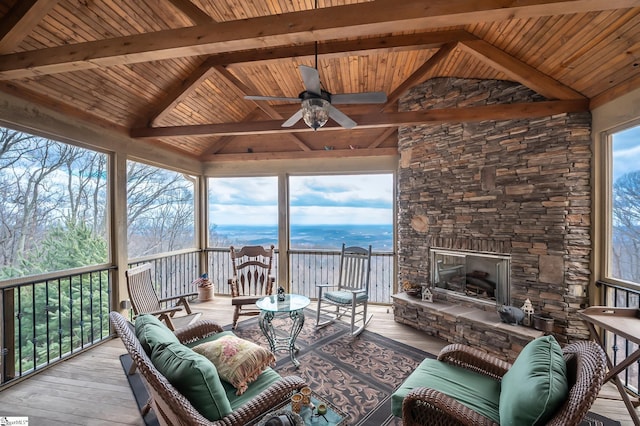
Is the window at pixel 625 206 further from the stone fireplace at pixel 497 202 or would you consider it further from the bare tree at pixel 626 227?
the stone fireplace at pixel 497 202

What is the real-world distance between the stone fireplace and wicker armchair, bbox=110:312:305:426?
2.71 meters

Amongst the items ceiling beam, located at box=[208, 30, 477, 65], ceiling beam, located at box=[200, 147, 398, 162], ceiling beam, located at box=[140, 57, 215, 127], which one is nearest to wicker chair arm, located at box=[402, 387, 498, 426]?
ceiling beam, located at box=[208, 30, 477, 65]

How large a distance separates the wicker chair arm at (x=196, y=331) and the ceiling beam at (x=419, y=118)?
2498 millimetres

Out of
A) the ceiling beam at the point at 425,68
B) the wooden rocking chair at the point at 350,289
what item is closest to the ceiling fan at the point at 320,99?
the ceiling beam at the point at 425,68

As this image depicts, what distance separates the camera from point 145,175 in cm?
470

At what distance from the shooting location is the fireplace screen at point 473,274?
3471mm

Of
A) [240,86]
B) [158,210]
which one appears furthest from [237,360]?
[158,210]

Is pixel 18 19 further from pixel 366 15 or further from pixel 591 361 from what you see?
pixel 591 361

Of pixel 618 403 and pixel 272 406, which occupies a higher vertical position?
pixel 272 406

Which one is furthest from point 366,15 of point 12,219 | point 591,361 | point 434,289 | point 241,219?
point 241,219

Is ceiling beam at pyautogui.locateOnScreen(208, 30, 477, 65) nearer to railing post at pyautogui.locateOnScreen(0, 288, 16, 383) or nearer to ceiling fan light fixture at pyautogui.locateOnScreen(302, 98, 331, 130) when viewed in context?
ceiling fan light fixture at pyautogui.locateOnScreen(302, 98, 331, 130)

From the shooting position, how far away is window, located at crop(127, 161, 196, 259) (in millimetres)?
4445

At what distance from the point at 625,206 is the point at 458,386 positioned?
98.9 inches

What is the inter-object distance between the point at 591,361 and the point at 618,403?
192 centimetres
